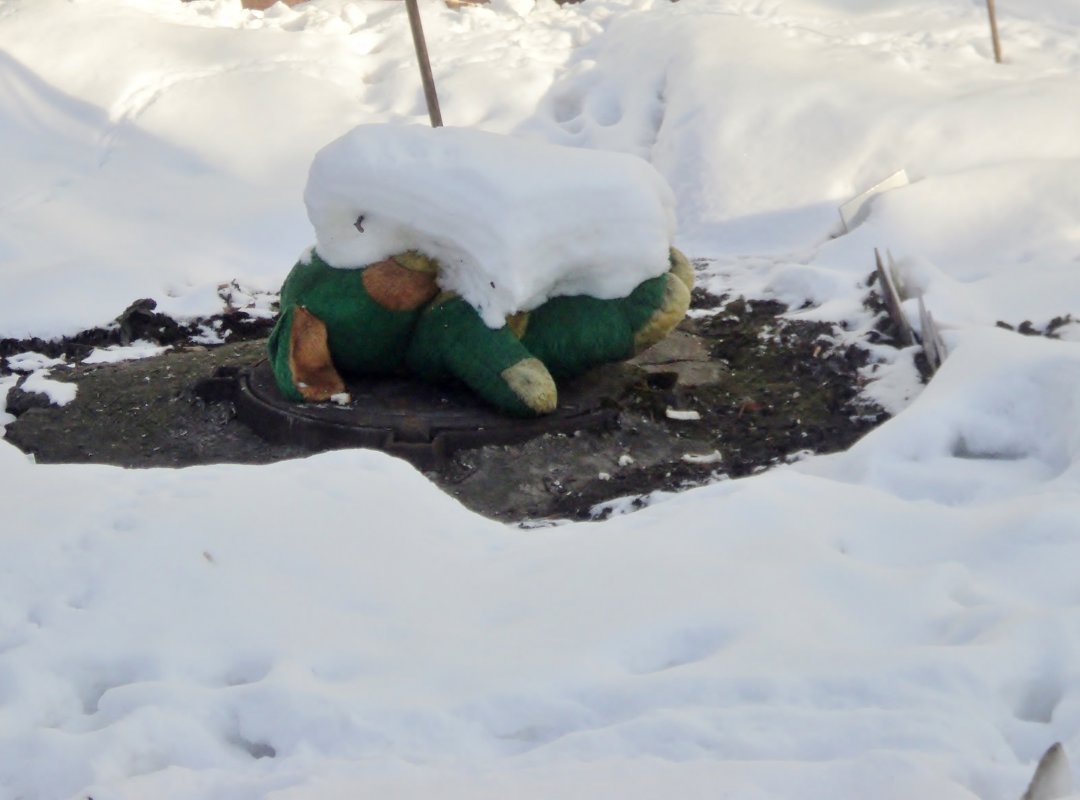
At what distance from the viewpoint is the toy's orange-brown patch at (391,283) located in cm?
547

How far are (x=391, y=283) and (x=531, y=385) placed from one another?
28.8 inches

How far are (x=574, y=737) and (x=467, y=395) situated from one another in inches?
130

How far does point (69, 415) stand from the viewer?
5832 millimetres

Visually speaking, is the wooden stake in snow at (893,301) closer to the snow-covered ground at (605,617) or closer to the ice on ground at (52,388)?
the snow-covered ground at (605,617)

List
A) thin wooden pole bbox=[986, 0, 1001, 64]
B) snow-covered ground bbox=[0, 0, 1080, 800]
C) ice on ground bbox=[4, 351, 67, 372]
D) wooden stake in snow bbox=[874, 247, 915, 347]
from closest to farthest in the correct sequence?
snow-covered ground bbox=[0, 0, 1080, 800]
wooden stake in snow bbox=[874, 247, 915, 347]
ice on ground bbox=[4, 351, 67, 372]
thin wooden pole bbox=[986, 0, 1001, 64]

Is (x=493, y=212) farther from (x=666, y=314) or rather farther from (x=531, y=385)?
(x=666, y=314)

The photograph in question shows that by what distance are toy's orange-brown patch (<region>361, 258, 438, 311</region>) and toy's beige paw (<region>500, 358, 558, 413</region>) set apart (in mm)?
540

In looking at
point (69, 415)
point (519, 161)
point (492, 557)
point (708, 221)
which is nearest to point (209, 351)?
point (69, 415)

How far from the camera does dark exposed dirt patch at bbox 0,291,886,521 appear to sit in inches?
198

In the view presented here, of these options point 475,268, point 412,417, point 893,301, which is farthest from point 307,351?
point 893,301

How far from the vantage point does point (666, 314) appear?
5605 mm

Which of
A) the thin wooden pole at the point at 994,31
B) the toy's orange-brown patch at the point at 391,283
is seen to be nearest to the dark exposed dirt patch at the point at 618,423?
the toy's orange-brown patch at the point at 391,283

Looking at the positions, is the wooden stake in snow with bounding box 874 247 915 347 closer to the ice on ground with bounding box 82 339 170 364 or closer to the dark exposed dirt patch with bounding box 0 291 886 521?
the dark exposed dirt patch with bounding box 0 291 886 521

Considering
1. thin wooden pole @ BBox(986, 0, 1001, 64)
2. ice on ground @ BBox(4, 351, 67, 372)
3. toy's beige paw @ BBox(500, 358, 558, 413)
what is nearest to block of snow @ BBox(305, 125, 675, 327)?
toy's beige paw @ BBox(500, 358, 558, 413)
